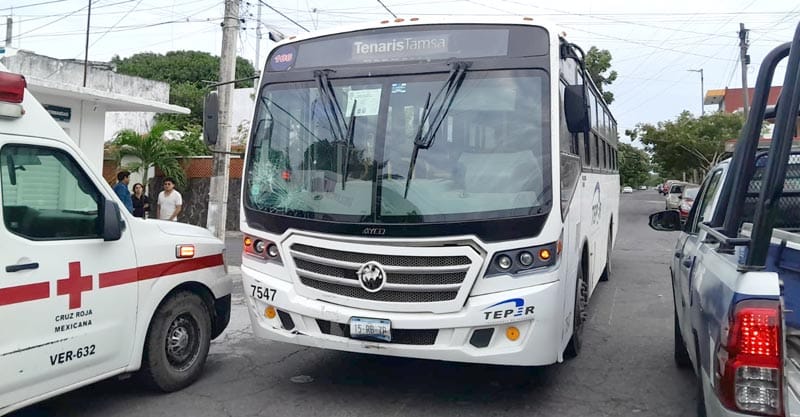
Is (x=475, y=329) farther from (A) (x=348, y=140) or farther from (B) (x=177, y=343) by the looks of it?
(B) (x=177, y=343)

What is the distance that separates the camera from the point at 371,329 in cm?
455

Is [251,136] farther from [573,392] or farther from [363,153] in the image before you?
[573,392]

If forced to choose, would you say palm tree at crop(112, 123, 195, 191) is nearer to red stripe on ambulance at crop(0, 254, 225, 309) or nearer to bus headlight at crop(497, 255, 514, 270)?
red stripe on ambulance at crop(0, 254, 225, 309)

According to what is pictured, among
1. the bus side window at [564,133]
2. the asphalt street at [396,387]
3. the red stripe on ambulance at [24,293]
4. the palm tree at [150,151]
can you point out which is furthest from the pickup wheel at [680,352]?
the palm tree at [150,151]

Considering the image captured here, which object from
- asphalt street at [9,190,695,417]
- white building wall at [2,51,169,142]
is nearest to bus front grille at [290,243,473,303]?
asphalt street at [9,190,695,417]

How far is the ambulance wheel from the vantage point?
4906mm

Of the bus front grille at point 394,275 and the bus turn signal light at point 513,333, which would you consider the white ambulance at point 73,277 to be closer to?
the bus front grille at point 394,275

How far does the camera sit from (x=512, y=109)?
15.5 feet

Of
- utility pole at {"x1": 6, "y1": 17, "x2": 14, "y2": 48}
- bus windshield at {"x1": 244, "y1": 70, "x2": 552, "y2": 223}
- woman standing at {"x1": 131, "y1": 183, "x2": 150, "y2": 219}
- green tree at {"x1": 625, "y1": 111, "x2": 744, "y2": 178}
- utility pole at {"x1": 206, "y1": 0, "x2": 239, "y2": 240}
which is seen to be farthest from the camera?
green tree at {"x1": 625, "y1": 111, "x2": 744, "y2": 178}

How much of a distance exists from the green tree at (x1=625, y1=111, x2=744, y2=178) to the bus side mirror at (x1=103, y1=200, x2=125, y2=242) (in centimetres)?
3869

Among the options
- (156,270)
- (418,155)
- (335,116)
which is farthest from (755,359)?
(156,270)

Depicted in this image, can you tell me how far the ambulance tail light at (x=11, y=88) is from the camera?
3852 mm

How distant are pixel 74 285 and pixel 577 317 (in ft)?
13.1

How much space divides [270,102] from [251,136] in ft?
1.05
